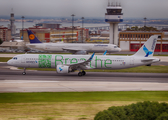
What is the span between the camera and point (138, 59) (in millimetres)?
39625

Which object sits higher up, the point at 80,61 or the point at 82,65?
the point at 80,61

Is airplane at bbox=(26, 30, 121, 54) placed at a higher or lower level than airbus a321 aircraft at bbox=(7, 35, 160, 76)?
higher

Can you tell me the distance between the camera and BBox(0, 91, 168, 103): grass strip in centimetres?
2278

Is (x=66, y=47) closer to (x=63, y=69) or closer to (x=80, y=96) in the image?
(x=63, y=69)

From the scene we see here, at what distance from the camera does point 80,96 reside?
80.6ft

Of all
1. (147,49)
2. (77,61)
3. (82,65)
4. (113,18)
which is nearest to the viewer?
(82,65)

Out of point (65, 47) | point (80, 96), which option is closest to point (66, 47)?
point (65, 47)

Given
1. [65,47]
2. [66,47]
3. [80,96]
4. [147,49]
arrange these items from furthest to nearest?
[66,47] → [65,47] → [147,49] → [80,96]

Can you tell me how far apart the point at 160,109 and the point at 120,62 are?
26.2 m

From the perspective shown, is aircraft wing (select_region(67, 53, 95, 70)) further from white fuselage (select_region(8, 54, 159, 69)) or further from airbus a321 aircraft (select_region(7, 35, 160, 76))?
white fuselage (select_region(8, 54, 159, 69))

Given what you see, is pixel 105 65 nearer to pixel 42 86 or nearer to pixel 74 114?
pixel 42 86

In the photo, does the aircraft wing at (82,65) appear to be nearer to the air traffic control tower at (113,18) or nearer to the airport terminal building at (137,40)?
the airport terminal building at (137,40)

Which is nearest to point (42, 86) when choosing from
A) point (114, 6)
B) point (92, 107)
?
point (92, 107)

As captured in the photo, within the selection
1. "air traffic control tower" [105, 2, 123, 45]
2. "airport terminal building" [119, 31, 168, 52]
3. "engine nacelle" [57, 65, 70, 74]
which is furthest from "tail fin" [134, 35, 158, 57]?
"air traffic control tower" [105, 2, 123, 45]
